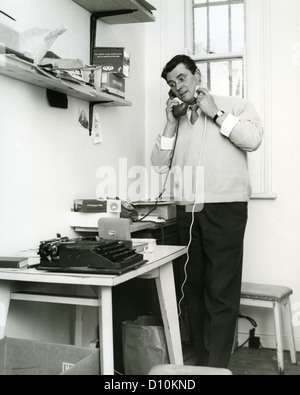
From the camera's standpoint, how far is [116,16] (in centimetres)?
277

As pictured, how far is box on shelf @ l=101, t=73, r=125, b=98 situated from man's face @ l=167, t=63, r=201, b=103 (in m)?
0.28

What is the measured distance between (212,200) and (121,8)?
120 cm

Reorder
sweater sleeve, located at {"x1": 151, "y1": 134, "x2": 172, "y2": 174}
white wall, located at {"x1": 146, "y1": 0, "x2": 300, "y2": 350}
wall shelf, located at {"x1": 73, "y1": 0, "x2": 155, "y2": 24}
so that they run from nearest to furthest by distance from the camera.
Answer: wall shelf, located at {"x1": 73, "y1": 0, "x2": 155, "y2": 24} → sweater sleeve, located at {"x1": 151, "y1": 134, "x2": 172, "y2": 174} → white wall, located at {"x1": 146, "y1": 0, "x2": 300, "y2": 350}

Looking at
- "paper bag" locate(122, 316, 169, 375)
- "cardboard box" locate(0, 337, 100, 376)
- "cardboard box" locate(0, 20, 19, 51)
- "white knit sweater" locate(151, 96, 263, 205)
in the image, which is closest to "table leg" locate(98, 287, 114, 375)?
"cardboard box" locate(0, 337, 100, 376)

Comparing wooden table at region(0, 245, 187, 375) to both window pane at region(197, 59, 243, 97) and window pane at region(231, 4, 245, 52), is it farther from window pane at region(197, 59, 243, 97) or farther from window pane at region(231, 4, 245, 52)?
window pane at region(231, 4, 245, 52)

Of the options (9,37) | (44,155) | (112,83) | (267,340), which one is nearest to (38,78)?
(9,37)

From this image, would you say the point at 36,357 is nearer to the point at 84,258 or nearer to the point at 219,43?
the point at 84,258

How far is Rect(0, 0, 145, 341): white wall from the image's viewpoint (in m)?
1.98

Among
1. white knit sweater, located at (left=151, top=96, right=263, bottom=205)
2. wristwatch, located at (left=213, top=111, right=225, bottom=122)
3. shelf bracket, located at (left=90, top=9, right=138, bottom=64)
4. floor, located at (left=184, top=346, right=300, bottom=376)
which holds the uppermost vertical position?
shelf bracket, located at (left=90, top=9, right=138, bottom=64)

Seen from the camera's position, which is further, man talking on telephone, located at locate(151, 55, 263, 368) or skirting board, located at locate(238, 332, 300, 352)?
skirting board, located at locate(238, 332, 300, 352)

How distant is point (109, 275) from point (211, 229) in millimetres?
1074

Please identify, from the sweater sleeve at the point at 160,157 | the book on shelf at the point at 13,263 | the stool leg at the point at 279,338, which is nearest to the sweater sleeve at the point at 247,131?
the sweater sleeve at the point at 160,157

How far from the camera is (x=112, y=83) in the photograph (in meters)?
2.54
